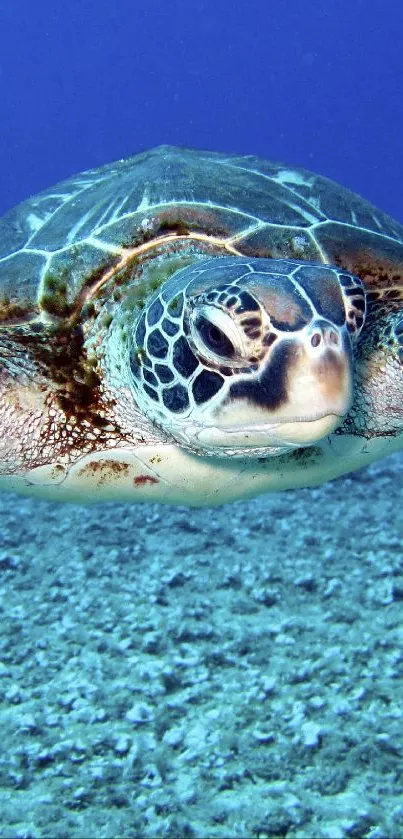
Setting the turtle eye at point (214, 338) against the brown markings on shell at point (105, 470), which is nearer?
the turtle eye at point (214, 338)

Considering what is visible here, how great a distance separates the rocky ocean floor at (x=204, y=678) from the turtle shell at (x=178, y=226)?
1.55 meters

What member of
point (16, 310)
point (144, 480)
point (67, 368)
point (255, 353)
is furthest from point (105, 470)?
point (255, 353)

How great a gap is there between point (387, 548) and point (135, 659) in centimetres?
168

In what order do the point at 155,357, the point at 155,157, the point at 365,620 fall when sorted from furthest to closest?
the point at 155,157
the point at 365,620
the point at 155,357

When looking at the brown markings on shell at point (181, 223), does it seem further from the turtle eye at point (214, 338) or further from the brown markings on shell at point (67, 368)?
the turtle eye at point (214, 338)

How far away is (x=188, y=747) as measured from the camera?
7.42ft

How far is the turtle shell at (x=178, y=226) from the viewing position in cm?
270

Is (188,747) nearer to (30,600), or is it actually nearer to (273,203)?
(30,600)

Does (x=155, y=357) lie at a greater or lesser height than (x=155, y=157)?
lesser

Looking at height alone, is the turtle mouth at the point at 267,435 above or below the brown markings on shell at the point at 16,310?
below

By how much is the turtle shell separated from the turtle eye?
946 mm

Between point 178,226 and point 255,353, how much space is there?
1.15 metres

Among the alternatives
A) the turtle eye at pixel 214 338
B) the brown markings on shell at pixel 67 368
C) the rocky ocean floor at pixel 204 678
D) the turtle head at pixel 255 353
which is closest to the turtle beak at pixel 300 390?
the turtle head at pixel 255 353

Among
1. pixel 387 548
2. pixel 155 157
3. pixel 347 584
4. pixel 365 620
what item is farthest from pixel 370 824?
pixel 155 157
